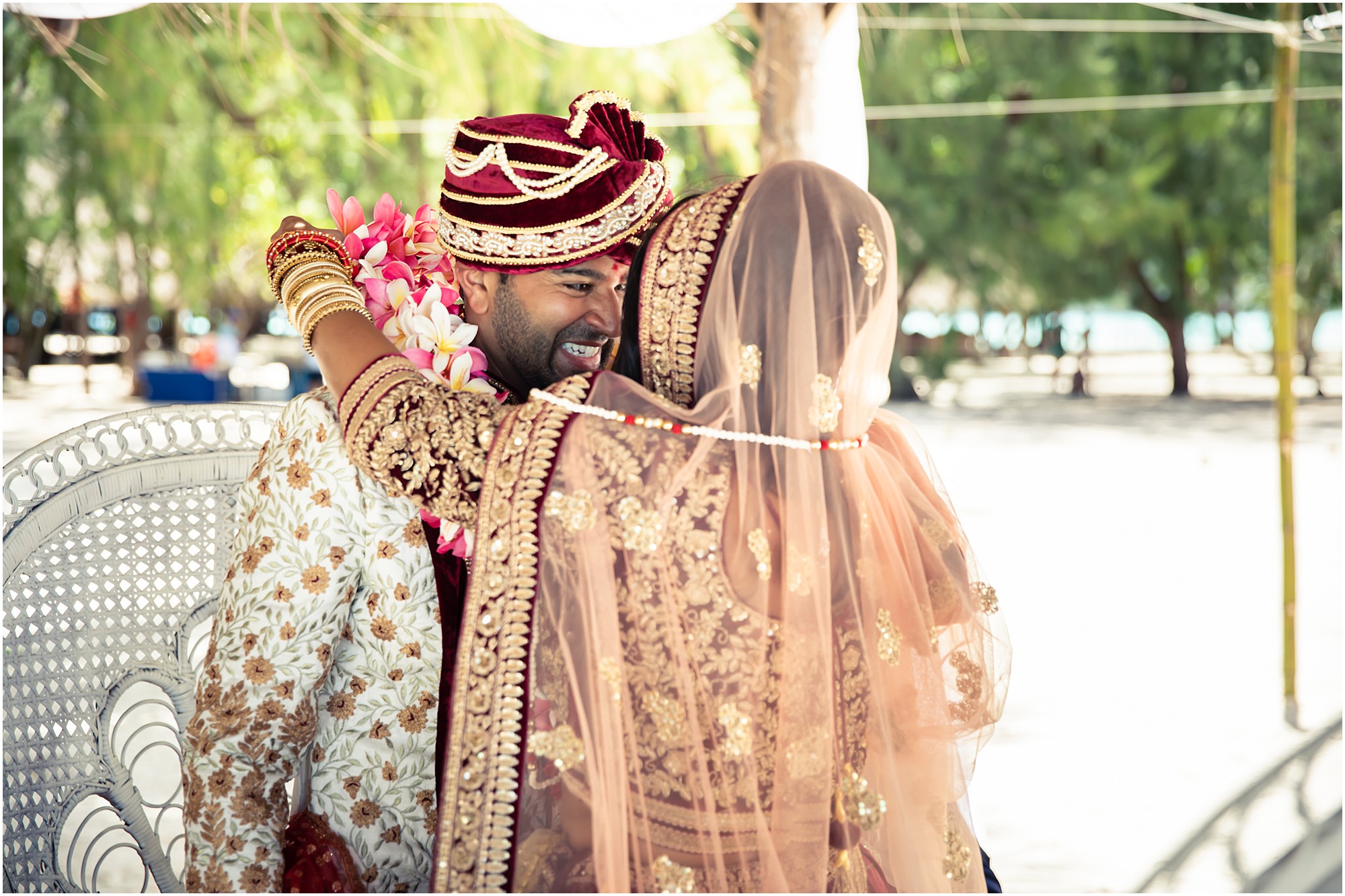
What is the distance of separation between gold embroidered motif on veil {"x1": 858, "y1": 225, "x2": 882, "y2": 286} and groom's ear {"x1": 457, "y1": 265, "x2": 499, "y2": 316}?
708 mm

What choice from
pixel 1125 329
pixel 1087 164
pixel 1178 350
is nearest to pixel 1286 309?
pixel 1087 164

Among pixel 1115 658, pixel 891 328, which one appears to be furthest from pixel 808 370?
pixel 1115 658

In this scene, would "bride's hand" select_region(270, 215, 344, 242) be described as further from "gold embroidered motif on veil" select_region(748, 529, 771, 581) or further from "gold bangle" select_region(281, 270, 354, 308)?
"gold embroidered motif on veil" select_region(748, 529, 771, 581)

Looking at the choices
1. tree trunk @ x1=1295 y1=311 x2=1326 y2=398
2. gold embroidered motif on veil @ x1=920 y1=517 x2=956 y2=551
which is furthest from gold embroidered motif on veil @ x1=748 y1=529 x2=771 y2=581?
tree trunk @ x1=1295 y1=311 x2=1326 y2=398

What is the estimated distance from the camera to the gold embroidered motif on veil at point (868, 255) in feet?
4.67

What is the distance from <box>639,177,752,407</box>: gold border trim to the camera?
145 cm

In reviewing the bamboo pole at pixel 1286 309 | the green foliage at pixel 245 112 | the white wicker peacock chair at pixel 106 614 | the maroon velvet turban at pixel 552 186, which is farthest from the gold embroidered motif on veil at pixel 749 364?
the bamboo pole at pixel 1286 309

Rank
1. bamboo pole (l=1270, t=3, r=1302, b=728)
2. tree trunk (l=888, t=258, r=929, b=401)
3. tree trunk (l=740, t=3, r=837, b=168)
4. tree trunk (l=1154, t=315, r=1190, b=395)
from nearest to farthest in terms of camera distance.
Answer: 1. tree trunk (l=740, t=3, r=837, b=168)
2. bamboo pole (l=1270, t=3, r=1302, b=728)
3. tree trunk (l=888, t=258, r=929, b=401)
4. tree trunk (l=1154, t=315, r=1190, b=395)

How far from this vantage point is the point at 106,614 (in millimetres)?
2346

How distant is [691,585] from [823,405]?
0.28 m

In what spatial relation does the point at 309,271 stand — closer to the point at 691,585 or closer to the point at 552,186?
the point at 552,186

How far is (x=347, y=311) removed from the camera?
169cm

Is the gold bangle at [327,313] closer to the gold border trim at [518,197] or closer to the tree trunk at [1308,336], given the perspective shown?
the gold border trim at [518,197]

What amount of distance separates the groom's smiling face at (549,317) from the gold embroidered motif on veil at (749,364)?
1.61ft
